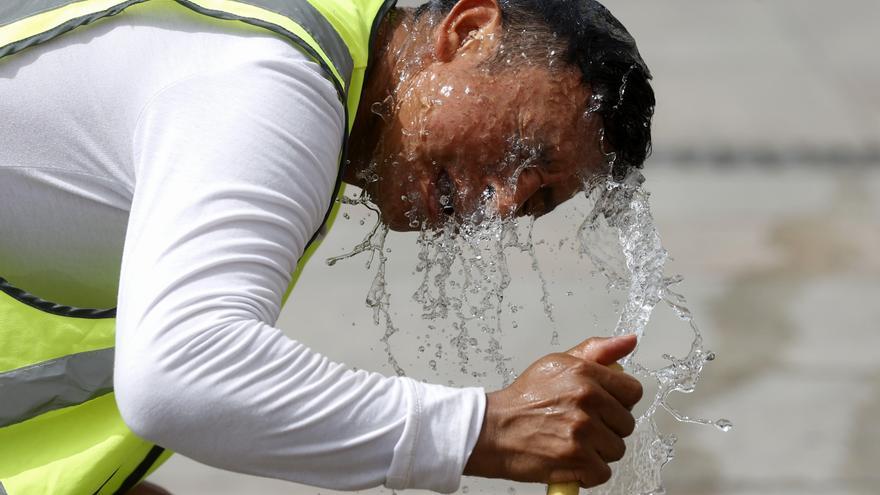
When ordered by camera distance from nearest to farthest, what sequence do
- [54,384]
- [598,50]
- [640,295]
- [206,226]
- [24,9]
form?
[206,226] < [24,9] < [54,384] < [598,50] < [640,295]

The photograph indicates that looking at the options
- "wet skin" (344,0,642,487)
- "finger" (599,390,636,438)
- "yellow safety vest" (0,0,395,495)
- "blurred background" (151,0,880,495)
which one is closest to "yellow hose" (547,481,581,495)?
"finger" (599,390,636,438)

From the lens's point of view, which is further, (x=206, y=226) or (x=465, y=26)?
(x=465, y=26)

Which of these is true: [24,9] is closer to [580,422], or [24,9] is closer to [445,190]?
[445,190]

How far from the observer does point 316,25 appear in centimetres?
185

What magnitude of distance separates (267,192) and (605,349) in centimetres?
58

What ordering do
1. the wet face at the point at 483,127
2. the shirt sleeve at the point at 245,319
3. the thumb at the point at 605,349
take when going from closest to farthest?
the shirt sleeve at the point at 245,319 → the thumb at the point at 605,349 → the wet face at the point at 483,127

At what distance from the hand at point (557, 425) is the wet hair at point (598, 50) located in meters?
0.51

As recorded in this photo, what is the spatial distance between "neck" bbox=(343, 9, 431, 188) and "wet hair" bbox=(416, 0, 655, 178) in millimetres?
67

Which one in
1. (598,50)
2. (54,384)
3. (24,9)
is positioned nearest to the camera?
(24,9)

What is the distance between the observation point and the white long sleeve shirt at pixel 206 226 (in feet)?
5.25

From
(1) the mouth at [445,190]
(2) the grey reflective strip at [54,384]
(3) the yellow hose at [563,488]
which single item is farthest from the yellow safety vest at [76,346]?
(3) the yellow hose at [563,488]

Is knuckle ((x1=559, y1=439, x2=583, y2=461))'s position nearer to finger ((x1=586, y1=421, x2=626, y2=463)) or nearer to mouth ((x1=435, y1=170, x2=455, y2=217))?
finger ((x1=586, y1=421, x2=626, y2=463))

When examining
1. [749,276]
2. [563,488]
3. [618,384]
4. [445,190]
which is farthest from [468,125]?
[749,276]

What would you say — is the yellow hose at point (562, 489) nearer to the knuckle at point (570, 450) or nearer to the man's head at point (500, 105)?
the knuckle at point (570, 450)
